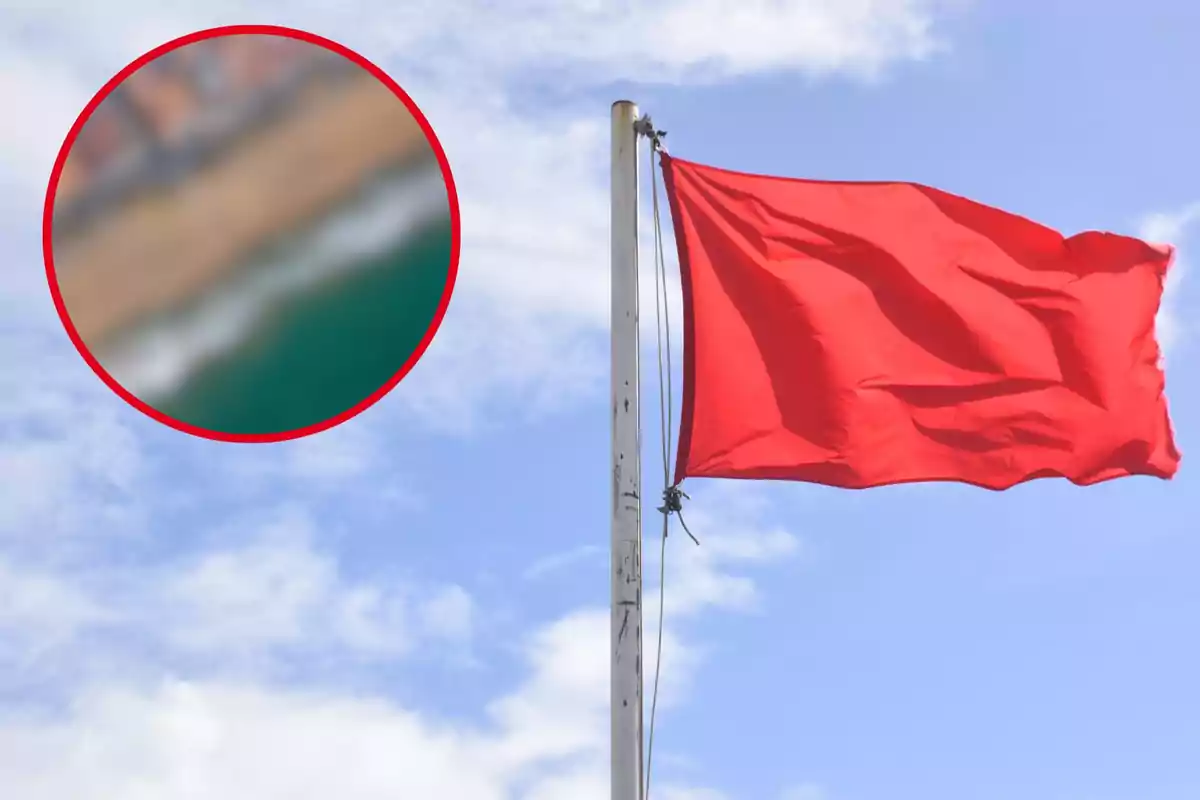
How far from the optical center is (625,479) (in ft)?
41.1

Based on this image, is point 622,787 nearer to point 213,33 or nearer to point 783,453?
point 783,453

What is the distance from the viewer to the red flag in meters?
13.5

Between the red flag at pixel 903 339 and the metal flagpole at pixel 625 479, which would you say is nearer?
the metal flagpole at pixel 625 479

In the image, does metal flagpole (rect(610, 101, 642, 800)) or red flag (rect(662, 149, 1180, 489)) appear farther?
red flag (rect(662, 149, 1180, 489))

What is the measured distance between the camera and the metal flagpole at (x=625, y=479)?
1206cm

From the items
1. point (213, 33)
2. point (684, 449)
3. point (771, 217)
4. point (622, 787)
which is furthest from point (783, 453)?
point (213, 33)

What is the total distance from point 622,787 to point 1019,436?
4998mm

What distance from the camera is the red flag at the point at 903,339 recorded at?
533 inches

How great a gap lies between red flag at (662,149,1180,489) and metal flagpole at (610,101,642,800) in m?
0.53

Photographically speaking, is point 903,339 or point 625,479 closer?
point 625,479

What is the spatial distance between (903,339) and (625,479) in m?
3.44

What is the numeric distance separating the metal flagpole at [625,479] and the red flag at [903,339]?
532 millimetres

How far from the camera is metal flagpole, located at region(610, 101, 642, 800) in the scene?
12062 millimetres

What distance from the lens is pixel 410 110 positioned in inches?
432
